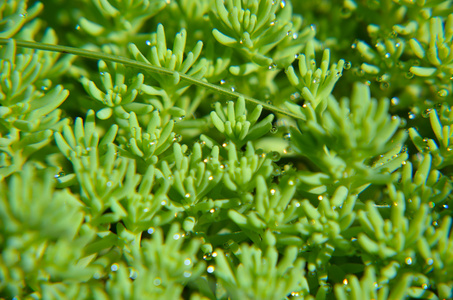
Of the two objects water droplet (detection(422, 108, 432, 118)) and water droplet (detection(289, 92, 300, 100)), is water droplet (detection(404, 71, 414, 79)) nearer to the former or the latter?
water droplet (detection(422, 108, 432, 118))

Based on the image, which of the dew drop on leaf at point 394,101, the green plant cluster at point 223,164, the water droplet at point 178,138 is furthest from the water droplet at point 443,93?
the water droplet at point 178,138

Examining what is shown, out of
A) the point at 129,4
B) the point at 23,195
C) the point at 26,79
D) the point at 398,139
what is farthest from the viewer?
the point at 129,4

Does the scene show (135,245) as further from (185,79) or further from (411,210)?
(411,210)

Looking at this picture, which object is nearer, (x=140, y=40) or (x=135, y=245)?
(x=135, y=245)

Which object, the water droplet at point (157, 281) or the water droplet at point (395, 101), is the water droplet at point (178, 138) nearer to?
the water droplet at point (157, 281)

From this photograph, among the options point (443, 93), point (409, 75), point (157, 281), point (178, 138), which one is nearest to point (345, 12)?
point (409, 75)

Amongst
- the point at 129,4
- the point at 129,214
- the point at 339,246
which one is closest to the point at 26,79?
the point at 129,4

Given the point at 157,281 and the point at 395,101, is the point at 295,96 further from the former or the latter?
the point at 157,281

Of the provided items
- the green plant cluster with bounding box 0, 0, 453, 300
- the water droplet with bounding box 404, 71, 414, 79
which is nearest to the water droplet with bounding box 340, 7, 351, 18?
the green plant cluster with bounding box 0, 0, 453, 300

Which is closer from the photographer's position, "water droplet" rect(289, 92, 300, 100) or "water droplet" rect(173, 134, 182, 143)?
"water droplet" rect(173, 134, 182, 143)
